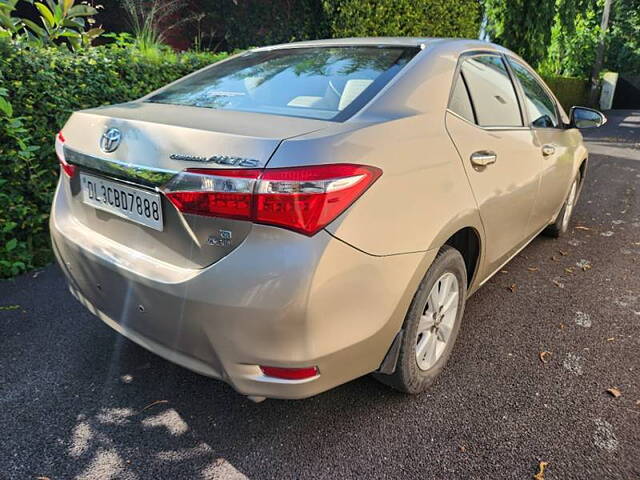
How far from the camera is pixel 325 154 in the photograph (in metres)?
1.59

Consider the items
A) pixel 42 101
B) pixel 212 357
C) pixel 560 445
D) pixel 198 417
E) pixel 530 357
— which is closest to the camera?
pixel 212 357

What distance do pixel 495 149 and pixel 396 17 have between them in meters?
7.96

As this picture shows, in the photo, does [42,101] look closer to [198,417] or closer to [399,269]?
[198,417]

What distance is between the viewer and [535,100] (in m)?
3.32

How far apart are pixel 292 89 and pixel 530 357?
184 centimetres

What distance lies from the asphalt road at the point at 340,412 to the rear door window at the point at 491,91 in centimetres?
118

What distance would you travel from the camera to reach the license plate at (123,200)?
68.9 inches

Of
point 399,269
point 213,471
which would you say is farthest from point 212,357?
point 399,269

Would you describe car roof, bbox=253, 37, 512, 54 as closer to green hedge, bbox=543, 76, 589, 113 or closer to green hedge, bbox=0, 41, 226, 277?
green hedge, bbox=0, 41, 226, 277

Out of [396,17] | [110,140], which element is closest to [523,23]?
[396,17]

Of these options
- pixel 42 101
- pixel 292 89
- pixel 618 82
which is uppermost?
pixel 292 89

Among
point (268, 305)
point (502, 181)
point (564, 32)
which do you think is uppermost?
point (564, 32)

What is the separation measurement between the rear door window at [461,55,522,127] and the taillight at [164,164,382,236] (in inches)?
47.3

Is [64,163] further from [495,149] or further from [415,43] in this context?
[495,149]
